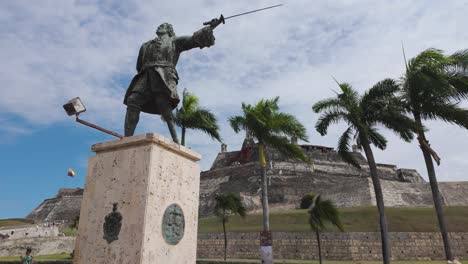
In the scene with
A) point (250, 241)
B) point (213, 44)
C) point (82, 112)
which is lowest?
point (250, 241)

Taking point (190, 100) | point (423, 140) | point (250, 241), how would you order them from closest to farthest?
point (423, 140)
point (190, 100)
point (250, 241)

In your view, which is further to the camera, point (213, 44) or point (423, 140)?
point (423, 140)

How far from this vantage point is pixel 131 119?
457cm

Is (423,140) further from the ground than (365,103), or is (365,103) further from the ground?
(365,103)

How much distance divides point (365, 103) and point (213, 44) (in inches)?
418

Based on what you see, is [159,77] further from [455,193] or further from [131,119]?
[455,193]

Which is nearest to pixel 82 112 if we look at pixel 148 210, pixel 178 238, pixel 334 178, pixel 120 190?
pixel 120 190

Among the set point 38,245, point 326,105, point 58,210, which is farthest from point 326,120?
point 58,210

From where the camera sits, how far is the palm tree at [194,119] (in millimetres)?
15000

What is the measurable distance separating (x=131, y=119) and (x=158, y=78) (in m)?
0.61

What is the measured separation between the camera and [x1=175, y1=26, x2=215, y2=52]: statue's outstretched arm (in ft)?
15.6

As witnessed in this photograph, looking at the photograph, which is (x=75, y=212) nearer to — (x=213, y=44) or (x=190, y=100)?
(x=190, y=100)

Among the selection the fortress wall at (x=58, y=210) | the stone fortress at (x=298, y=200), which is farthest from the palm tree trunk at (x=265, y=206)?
the fortress wall at (x=58, y=210)

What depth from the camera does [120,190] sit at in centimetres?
384
